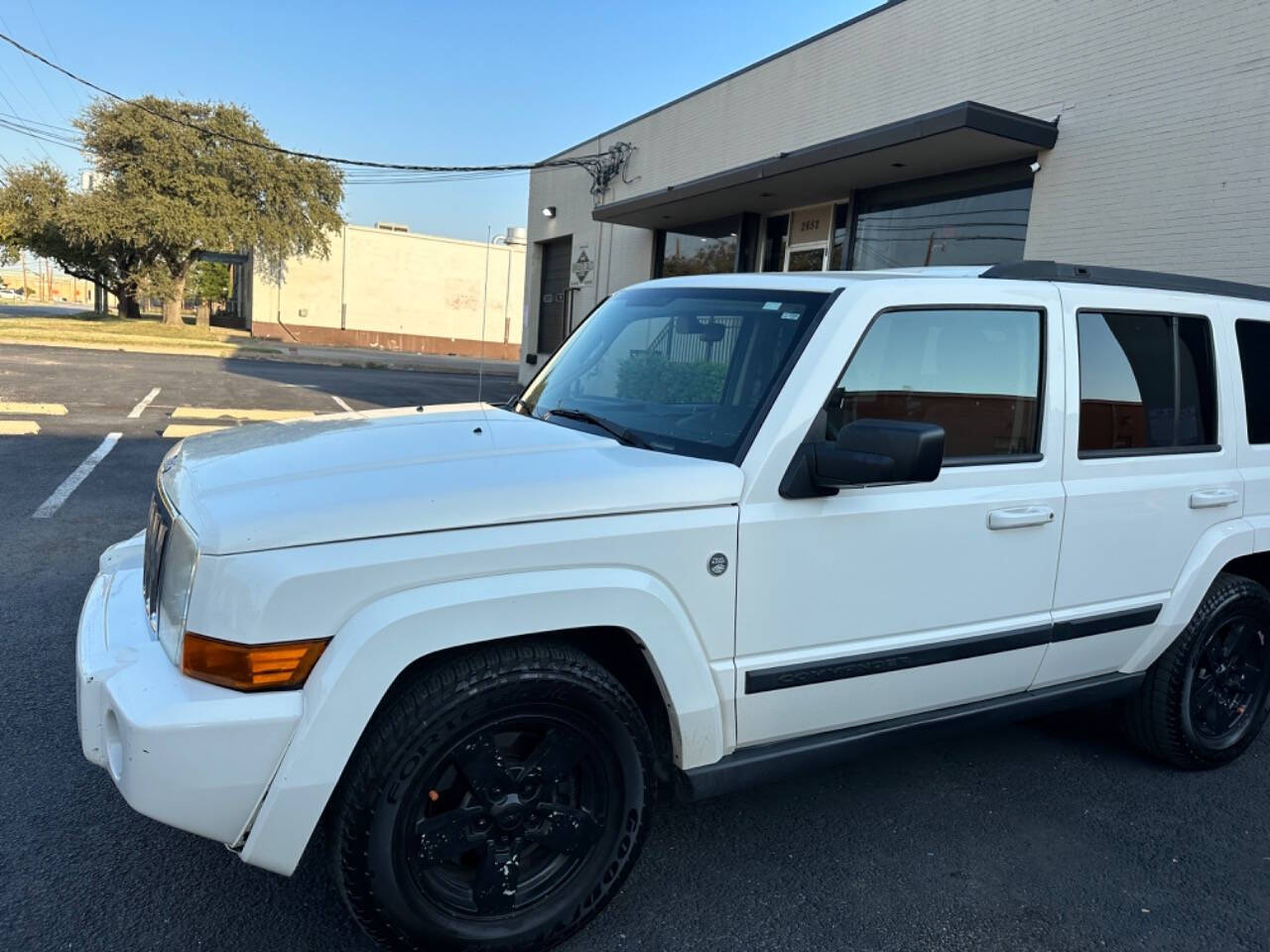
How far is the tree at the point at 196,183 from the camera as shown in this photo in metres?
31.7

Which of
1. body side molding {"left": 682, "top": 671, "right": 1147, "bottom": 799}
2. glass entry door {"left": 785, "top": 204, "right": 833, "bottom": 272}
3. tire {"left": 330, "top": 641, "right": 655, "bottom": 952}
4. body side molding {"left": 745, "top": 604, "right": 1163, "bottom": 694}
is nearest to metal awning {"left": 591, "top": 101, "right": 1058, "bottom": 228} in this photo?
glass entry door {"left": 785, "top": 204, "right": 833, "bottom": 272}

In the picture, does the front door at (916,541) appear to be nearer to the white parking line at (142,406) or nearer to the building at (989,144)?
the building at (989,144)

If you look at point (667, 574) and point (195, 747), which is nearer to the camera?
point (195, 747)

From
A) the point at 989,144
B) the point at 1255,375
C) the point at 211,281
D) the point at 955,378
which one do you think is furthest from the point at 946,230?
the point at 211,281

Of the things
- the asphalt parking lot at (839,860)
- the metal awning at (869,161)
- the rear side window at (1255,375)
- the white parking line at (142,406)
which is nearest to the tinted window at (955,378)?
the rear side window at (1255,375)

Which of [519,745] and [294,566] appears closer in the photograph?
[294,566]

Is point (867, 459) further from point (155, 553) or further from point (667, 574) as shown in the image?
point (155, 553)

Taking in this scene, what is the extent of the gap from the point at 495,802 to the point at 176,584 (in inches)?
38.6

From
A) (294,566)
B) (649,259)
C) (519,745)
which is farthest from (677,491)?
(649,259)

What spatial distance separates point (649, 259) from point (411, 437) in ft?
50.3

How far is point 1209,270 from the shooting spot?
7.77 m

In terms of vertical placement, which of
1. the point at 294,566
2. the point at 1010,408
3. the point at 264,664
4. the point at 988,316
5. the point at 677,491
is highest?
the point at 988,316

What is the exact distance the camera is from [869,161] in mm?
10273

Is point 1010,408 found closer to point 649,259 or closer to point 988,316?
point 988,316
